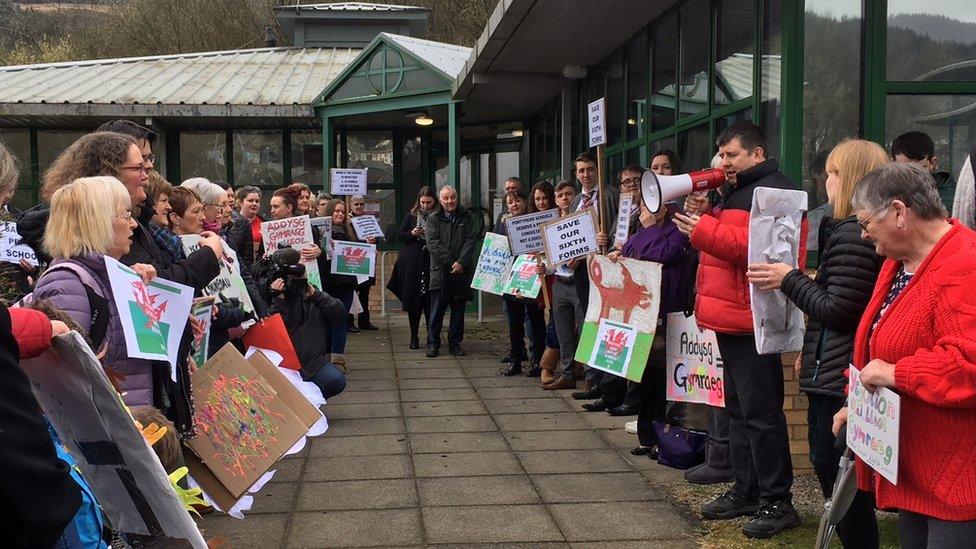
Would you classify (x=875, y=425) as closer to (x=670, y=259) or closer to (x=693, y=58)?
(x=670, y=259)

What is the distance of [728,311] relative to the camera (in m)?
4.73

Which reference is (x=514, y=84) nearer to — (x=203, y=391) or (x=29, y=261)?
(x=29, y=261)

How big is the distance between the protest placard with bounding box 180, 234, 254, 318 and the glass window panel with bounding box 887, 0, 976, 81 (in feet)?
13.6

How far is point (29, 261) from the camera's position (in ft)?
25.1

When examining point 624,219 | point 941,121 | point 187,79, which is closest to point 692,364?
point 624,219

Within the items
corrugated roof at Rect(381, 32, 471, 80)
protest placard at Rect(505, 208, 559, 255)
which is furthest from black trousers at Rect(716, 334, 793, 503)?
corrugated roof at Rect(381, 32, 471, 80)

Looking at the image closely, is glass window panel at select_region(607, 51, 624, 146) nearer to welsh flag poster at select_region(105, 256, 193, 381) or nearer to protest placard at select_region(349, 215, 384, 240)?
protest placard at select_region(349, 215, 384, 240)

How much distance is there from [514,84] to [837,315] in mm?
8280

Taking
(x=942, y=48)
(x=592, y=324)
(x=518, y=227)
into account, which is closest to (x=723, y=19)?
(x=942, y=48)

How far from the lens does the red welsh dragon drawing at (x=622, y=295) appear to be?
6312 millimetres

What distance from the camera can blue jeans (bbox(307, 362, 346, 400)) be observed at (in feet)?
23.0

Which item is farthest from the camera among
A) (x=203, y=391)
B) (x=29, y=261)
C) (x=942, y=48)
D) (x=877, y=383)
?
(x=29, y=261)

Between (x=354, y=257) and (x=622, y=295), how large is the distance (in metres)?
5.52

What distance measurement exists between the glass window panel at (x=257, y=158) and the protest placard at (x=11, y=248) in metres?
8.48
